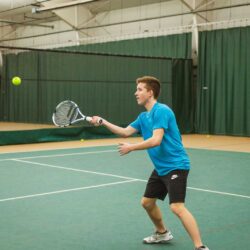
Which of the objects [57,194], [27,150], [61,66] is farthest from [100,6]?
[57,194]

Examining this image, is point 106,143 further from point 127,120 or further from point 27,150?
point 127,120

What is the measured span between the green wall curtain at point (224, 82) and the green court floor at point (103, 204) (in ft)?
19.2

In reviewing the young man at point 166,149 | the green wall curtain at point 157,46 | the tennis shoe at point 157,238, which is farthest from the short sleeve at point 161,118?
the green wall curtain at point 157,46

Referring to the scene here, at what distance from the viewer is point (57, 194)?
621cm

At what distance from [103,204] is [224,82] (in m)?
10.6

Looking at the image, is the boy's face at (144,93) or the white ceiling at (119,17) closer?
the boy's face at (144,93)

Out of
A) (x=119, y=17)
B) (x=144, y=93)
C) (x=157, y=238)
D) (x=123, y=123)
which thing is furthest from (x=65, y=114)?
(x=119, y=17)

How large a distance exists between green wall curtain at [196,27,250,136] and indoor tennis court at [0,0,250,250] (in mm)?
33

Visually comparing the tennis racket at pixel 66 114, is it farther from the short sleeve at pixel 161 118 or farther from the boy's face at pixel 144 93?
the short sleeve at pixel 161 118

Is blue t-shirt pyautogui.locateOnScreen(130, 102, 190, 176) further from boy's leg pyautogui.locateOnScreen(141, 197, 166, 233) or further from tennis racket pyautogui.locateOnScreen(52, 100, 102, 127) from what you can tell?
tennis racket pyautogui.locateOnScreen(52, 100, 102, 127)

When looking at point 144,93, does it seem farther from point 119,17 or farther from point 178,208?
point 119,17

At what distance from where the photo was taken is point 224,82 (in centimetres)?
1548

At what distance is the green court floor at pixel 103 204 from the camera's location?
168 inches

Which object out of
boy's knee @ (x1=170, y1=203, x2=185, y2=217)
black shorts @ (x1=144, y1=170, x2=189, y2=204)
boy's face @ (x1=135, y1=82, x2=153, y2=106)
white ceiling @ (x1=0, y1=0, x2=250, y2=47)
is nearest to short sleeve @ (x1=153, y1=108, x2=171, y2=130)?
boy's face @ (x1=135, y1=82, x2=153, y2=106)
